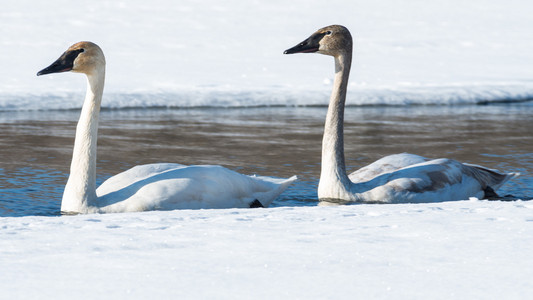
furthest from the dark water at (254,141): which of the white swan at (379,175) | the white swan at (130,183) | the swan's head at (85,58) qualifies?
the swan's head at (85,58)

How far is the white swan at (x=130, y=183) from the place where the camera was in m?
6.98

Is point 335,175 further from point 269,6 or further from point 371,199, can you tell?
point 269,6

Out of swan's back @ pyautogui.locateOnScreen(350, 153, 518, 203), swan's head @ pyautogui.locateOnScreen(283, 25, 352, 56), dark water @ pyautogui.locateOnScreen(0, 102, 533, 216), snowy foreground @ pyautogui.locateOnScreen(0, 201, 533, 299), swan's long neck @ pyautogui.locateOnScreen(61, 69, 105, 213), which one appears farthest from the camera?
dark water @ pyautogui.locateOnScreen(0, 102, 533, 216)

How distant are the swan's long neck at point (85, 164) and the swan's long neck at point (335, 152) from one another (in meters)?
1.86

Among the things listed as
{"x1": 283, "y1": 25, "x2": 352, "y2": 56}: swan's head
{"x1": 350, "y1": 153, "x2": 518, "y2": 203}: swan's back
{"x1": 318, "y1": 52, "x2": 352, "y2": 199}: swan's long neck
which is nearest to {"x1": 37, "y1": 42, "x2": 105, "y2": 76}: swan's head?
{"x1": 283, "y1": 25, "x2": 352, "y2": 56}: swan's head

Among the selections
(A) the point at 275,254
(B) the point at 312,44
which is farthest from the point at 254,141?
(A) the point at 275,254

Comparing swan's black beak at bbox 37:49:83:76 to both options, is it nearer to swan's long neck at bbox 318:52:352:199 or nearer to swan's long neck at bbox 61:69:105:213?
swan's long neck at bbox 61:69:105:213

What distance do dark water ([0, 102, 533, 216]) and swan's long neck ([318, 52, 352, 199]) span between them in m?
0.21

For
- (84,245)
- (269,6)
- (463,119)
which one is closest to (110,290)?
(84,245)

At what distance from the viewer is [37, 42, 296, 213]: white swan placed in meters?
6.98

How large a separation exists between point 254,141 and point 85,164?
426cm

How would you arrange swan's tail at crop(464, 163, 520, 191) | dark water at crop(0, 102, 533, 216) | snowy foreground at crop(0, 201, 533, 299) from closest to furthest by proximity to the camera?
1. snowy foreground at crop(0, 201, 533, 299)
2. swan's tail at crop(464, 163, 520, 191)
3. dark water at crop(0, 102, 533, 216)

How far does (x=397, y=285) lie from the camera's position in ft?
13.5

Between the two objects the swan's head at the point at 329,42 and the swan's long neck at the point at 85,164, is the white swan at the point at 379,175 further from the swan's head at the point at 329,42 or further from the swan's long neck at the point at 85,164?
→ the swan's long neck at the point at 85,164
